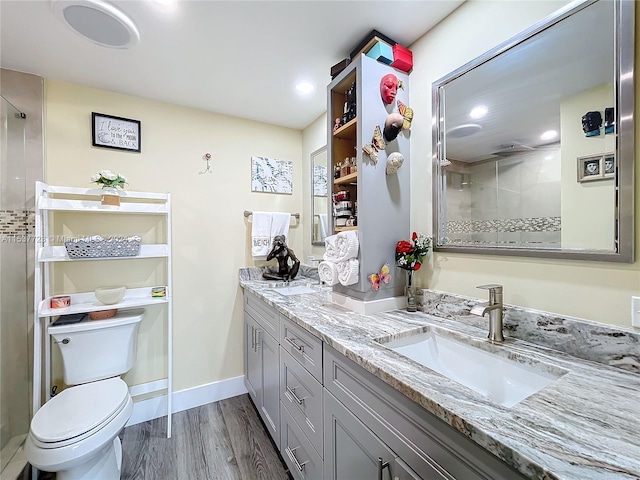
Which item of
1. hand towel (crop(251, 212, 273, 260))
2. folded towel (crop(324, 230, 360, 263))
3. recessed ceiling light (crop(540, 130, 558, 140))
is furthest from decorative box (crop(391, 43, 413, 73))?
hand towel (crop(251, 212, 273, 260))

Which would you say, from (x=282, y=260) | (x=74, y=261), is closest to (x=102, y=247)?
(x=74, y=261)

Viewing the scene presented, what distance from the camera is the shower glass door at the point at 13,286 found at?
154 cm

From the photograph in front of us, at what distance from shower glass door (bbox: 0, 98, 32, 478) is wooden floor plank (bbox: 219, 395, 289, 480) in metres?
1.18

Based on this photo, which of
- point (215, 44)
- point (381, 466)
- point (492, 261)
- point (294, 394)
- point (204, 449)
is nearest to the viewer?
point (381, 466)

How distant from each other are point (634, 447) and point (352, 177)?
4.25 ft

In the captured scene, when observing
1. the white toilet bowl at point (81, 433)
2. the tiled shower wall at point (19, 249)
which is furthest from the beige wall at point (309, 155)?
the tiled shower wall at point (19, 249)

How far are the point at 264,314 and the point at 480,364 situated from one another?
123 centimetres

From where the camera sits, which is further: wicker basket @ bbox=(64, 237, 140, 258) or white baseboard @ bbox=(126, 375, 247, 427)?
white baseboard @ bbox=(126, 375, 247, 427)

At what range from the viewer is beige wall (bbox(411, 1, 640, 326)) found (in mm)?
842

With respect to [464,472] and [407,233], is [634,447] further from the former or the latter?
[407,233]

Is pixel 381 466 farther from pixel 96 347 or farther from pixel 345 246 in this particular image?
pixel 96 347

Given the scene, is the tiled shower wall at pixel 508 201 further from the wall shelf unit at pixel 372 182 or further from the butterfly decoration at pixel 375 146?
the butterfly decoration at pixel 375 146

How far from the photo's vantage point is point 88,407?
1.38 m

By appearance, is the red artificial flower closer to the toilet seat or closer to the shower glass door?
the toilet seat
